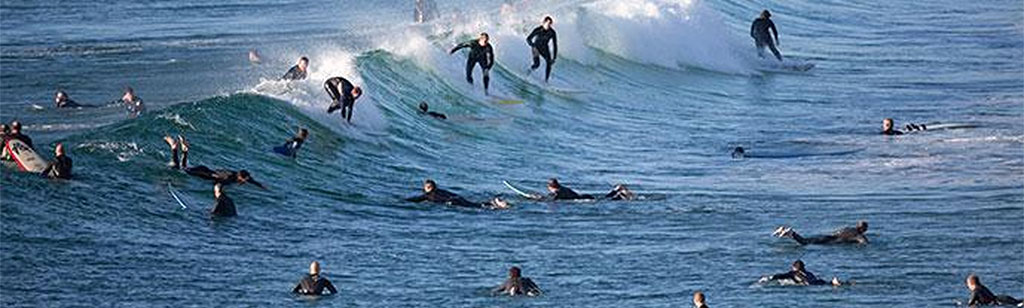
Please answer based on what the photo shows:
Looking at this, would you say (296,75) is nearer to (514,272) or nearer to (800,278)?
(514,272)

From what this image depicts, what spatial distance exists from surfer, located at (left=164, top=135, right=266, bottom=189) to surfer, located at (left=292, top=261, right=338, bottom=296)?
234 inches

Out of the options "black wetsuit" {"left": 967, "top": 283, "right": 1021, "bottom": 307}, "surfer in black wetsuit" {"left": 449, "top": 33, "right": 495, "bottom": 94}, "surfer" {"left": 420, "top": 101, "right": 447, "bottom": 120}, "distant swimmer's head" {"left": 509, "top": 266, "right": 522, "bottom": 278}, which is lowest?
"black wetsuit" {"left": 967, "top": 283, "right": 1021, "bottom": 307}

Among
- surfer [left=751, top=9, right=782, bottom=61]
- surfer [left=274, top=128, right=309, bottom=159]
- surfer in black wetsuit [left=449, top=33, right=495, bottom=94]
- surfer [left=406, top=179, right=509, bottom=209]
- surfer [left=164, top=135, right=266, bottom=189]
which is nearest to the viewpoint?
surfer [left=164, top=135, right=266, bottom=189]

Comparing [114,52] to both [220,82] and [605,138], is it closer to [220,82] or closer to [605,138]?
[220,82]

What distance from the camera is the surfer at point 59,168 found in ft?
87.9

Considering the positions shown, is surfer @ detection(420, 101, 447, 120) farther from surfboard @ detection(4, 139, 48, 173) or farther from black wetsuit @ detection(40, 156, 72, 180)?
black wetsuit @ detection(40, 156, 72, 180)

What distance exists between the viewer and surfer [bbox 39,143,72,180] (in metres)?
26.8

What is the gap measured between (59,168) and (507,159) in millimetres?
11279

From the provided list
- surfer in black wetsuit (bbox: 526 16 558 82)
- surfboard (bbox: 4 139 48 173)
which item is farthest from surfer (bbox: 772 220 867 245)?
surfer in black wetsuit (bbox: 526 16 558 82)

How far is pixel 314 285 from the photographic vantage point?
22391 millimetres

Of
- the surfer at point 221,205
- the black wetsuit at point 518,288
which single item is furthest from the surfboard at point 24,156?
the black wetsuit at point 518,288

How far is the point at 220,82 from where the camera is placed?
4266 cm

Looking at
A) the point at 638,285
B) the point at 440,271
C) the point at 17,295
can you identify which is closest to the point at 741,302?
the point at 638,285

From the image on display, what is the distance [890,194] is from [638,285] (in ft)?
28.8
